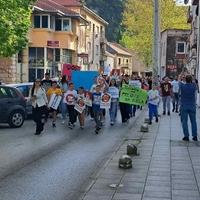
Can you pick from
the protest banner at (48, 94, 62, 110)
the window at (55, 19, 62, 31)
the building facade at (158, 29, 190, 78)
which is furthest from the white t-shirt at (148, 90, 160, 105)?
the building facade at (158, 29, 190, 78)

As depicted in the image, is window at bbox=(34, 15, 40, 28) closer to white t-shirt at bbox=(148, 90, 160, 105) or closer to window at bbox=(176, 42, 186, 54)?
window at bbox=(176, 42, 186, 54)

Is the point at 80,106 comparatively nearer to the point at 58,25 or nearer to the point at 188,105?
the point at 188,105

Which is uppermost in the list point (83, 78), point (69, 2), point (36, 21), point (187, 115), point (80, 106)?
point (69, 2)

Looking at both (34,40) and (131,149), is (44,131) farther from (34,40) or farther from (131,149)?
(34,40)

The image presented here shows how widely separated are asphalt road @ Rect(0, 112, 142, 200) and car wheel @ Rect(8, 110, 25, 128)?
51cm

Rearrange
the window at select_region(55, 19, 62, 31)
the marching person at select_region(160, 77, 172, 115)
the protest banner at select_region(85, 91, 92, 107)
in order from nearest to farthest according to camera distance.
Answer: the protest banner at select_region(85, 91, 92, 107) → the marching person at select_region(160, 77, 172, 115) → the window at select_region(55, 19, 62, 31)

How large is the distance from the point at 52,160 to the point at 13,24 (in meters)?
20.3

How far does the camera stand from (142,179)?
9.17 meters

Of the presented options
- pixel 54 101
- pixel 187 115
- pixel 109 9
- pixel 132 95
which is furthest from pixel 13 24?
pixel 109 9

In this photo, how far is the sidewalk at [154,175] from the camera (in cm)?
802

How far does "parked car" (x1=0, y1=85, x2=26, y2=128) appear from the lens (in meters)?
19.2

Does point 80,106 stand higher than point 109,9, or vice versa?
point 109,9

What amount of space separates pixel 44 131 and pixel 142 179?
29.5ft

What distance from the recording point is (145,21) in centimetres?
6012
